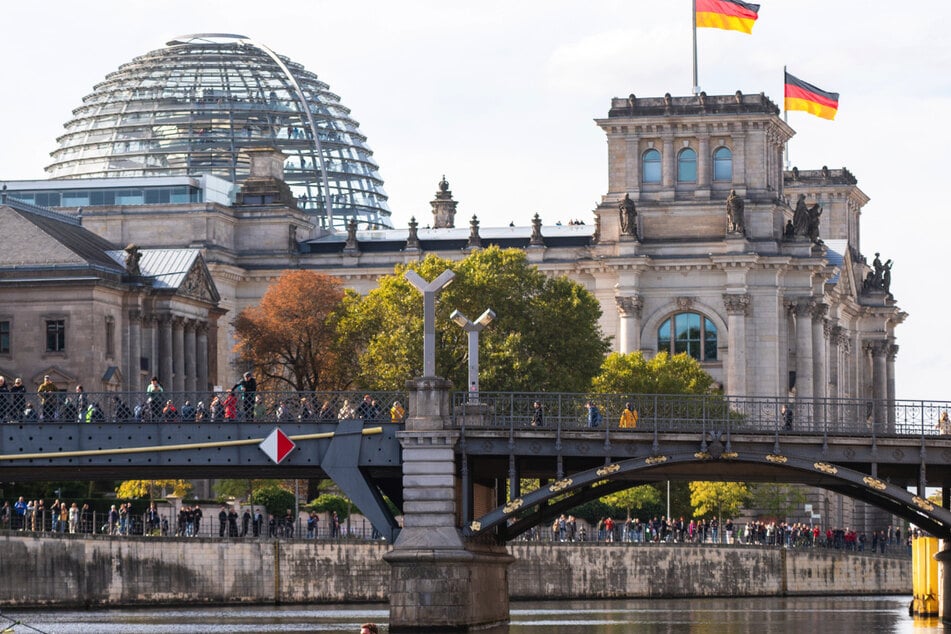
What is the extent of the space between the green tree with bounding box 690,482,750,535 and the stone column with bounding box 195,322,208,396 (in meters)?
28.1

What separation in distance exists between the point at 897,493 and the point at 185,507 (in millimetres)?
42105

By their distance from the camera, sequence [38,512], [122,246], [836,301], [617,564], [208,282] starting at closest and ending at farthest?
[38,512], [617,564], [208,282], [122,246], [836,301]

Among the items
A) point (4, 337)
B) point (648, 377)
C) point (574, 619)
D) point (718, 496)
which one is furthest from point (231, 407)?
point (718, 496)

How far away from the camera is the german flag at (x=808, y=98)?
525ft

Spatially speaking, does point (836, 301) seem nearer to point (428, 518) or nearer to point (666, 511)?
point (666, 511)

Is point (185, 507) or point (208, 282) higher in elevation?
point (208, 282)

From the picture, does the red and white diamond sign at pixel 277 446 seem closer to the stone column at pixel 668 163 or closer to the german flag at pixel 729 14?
the german flag at pixel 729 14

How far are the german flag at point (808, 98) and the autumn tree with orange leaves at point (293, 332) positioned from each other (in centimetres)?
2800

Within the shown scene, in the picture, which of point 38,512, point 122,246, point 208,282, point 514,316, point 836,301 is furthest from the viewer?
point 836,301

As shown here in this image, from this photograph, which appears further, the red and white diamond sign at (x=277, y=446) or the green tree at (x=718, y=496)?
the green tree at (x=718, y=496)

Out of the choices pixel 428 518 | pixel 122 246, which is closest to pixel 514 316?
pixel 122 246

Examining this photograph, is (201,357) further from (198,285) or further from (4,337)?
(4,337)

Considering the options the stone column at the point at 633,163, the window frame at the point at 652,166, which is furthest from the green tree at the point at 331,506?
the window frame at the point at 652,166

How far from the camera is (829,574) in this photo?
122000 mm
